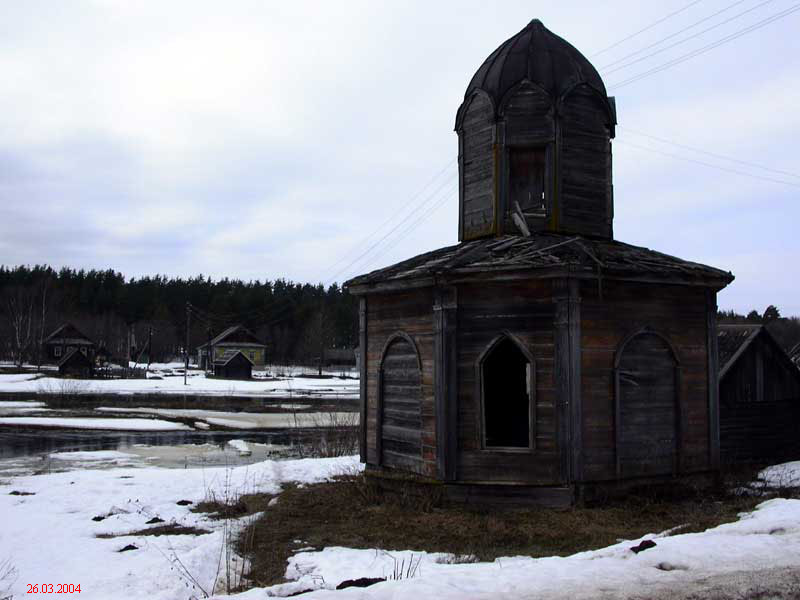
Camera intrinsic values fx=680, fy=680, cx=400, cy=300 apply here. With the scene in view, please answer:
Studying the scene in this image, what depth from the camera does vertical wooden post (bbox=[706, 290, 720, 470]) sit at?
11.8 metres

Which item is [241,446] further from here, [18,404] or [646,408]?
[18,404]

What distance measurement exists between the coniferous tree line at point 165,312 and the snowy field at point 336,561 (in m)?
79.6

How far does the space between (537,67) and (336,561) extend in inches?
380

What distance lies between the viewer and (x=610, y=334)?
10.9m

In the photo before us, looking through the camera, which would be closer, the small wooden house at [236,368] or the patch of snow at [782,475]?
the patch of snow at [782,475]

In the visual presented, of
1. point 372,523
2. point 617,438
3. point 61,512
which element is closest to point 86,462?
point 61,512

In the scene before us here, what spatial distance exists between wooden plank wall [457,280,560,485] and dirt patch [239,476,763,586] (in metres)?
0.61

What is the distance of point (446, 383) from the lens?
11.0m

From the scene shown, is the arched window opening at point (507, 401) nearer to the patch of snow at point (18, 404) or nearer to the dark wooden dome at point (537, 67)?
the dark wooden dome at point (537, 67)

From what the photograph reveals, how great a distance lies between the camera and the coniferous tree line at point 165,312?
95.7 metres

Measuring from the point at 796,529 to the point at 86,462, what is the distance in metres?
17.9

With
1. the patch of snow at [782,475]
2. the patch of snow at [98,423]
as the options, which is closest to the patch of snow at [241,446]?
the patch of snow at [98,423]

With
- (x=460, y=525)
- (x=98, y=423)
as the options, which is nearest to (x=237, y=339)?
(x=98, y=423)

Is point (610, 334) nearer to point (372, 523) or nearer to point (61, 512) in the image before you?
point (372, 523)
